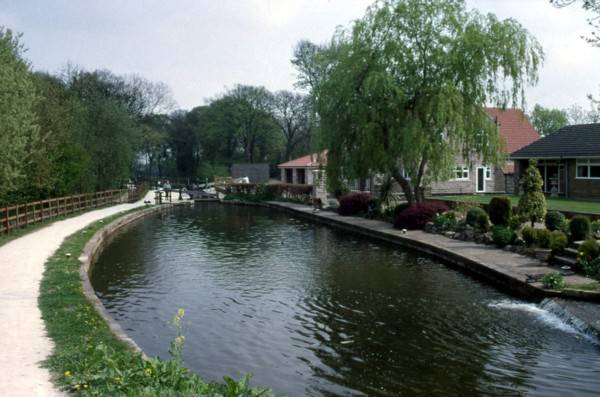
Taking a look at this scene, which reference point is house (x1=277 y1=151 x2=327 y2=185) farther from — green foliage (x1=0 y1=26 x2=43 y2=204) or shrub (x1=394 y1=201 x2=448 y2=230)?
green foliage (x1=0 y1=26 x2=43 y2=204)

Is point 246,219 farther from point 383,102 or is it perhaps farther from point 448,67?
point 448,67

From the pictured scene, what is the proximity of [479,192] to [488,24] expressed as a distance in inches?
798

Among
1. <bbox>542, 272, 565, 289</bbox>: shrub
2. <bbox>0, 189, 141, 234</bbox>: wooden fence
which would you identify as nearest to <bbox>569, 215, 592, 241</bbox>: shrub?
<bbox>542, 272, 565, 289</bbox>: shrub

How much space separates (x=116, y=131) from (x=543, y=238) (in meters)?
33.4

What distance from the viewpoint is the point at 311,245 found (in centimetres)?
2248

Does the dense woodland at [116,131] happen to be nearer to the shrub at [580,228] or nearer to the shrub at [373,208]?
the shrub at [373,208]

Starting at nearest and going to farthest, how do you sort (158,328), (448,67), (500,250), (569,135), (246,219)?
(158,328), (500,250), (448,67), (246,219), (569,135)

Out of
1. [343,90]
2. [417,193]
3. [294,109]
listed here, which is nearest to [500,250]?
[417,193]

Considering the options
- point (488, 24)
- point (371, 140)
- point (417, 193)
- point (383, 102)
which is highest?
point (488, 24)

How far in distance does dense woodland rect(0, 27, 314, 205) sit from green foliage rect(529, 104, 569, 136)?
3032 centimetres

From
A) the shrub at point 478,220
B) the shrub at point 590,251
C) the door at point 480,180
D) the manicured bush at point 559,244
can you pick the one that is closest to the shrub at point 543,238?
the manicured bush at point 559,244

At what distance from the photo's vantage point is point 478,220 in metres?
20.8

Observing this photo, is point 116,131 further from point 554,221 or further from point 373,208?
point 554,221

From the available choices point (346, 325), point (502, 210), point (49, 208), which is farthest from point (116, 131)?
point (346, 325)
